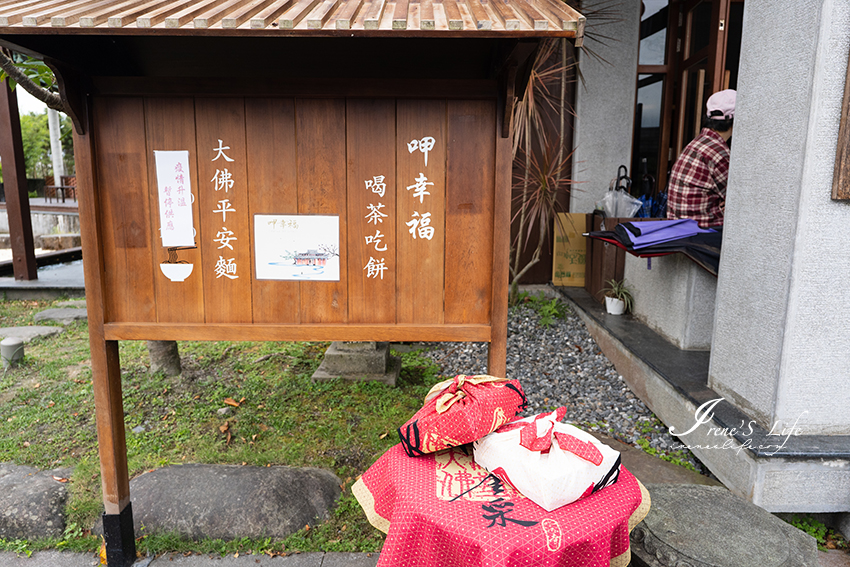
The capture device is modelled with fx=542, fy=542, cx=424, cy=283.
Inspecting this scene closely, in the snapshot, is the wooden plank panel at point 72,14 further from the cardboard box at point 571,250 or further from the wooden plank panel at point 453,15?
the cardboard box at point 571,250

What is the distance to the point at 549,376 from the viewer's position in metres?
5.21

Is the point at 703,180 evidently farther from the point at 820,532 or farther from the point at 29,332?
the point at 29,332

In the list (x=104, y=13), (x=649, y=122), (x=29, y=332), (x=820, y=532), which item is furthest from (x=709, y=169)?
(x=29, y=332)

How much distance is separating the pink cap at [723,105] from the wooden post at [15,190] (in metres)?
9.17

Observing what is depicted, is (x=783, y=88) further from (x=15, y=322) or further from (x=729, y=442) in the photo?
(x=15, y=322)

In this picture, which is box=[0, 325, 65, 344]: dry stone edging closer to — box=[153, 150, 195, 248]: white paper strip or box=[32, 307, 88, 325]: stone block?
box=[32, 307, 88, 325]: stone block

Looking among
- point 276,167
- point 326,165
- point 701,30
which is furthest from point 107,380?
point 701,30

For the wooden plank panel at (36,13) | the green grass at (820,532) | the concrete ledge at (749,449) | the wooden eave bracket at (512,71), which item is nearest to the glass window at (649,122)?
the concrete ledge at (749,449)

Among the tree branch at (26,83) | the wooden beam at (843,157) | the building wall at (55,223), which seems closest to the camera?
the wooden beam at (843,157)

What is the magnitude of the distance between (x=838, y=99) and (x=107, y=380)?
3816mm

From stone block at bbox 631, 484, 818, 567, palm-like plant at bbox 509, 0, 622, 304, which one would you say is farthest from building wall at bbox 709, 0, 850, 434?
palm-like plant at bbox 509, 0, 622, 304

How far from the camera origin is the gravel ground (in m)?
4.11

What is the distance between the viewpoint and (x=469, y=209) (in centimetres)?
241

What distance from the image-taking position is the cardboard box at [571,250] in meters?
7.38
